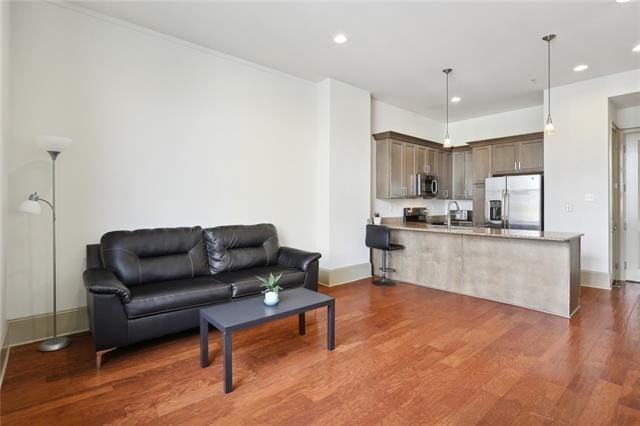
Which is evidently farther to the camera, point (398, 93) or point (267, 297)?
point (398, 93)

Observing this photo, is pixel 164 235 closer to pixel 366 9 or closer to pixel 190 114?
pixel 190 114

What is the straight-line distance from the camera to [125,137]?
338 centimetres

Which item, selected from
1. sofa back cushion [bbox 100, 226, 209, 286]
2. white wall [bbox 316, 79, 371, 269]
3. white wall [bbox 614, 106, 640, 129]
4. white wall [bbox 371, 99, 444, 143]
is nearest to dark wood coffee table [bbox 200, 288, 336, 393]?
sofa back cushion [bbox 100, 226, 209, 286]

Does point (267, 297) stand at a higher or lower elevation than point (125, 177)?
lower

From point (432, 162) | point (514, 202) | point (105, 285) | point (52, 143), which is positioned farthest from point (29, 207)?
point (514, 202)

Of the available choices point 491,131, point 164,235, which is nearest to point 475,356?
point 164,235

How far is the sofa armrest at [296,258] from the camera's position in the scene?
3.74m

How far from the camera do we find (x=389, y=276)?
5.36m

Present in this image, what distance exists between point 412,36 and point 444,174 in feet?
12.9

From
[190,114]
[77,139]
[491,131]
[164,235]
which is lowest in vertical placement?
[164,235]

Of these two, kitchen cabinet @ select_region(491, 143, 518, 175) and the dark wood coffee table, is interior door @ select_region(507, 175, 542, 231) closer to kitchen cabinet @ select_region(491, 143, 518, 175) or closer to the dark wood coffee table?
kitchen cabinet @ select_region(491, 143, 518, 175)

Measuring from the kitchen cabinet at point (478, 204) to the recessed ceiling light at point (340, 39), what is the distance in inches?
165

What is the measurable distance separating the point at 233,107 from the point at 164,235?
6.13 feet

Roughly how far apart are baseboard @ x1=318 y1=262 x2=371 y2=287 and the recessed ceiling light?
3094 mm
